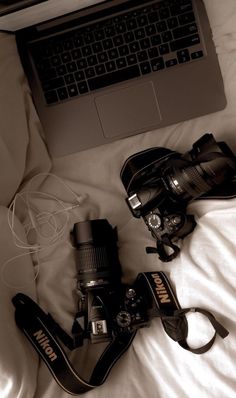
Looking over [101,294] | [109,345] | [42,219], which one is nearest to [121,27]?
[42,219]

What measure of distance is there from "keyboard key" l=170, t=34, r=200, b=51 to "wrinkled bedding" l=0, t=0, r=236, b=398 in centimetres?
5

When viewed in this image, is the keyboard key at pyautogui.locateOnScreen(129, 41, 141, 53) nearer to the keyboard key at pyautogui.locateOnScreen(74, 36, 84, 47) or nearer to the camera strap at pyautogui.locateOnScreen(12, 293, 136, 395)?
the keyboard key at pyautogui.locateOnScreen(74, 36, 84, 47)

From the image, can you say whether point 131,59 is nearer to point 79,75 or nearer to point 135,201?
point 79,75

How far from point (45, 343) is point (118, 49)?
634 mm

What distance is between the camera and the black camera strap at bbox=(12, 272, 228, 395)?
99cm

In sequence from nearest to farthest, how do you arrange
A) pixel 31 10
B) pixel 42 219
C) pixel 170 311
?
pixel 31 10 → pixel 170 311 → pixel 42 219

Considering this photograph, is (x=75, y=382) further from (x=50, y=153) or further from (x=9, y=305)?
(x=50, y=153)

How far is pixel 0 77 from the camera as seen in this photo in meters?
1.03

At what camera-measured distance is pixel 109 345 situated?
1025 mm

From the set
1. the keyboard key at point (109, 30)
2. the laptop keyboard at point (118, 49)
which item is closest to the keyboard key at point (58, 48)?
the laptop keyboard at point (118, 49)

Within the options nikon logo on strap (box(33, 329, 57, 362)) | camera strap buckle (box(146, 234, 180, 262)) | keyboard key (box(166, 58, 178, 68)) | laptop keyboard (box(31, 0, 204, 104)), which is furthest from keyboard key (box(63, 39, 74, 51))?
nikon logo on strap (box(33, 329, 57, 362))

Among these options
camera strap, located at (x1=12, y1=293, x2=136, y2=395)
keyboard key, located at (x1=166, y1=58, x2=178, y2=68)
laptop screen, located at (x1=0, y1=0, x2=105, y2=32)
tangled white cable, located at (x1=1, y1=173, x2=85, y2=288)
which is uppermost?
laptop screen, located at (x1=0, y1=0, x2=105, y2=32)

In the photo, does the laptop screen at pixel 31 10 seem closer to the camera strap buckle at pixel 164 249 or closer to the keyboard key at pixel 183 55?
the keyboard key at pixel 183 55

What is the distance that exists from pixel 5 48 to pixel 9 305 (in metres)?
0.53
